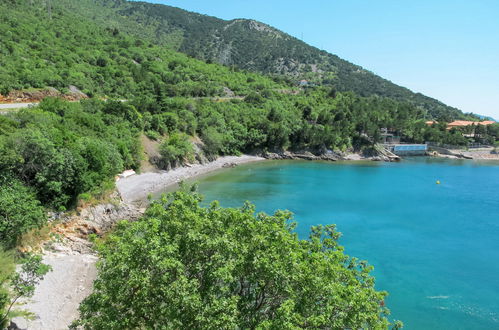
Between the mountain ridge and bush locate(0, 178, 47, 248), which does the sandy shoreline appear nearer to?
bush locate(0, 178, 47, 248)

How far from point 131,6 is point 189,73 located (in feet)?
344

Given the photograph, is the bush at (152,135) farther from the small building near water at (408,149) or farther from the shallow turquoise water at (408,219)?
the small building near water at (408,149)

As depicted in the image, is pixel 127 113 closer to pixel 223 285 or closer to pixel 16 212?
pixel 16 212

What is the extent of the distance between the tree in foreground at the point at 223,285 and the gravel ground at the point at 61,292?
23.3 feet

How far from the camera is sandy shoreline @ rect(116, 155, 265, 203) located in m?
42.0

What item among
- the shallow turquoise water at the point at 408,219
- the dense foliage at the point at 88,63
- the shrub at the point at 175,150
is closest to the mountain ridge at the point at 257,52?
the dense foliage at the point at 88,63

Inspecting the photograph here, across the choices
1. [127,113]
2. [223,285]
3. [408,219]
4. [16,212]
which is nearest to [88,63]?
[127,113]

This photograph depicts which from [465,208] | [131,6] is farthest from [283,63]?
[465,208]

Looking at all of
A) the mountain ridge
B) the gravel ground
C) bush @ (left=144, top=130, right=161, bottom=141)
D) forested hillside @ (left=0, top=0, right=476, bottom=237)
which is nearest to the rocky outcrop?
the gravel ground

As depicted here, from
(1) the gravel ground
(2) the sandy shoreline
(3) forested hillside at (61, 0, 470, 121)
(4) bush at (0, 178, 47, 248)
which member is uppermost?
(3) forested hillside at (61, 0, 470, 121)

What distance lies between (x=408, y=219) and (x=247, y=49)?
154510mm

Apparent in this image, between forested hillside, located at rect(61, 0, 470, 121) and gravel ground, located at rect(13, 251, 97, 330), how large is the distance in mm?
139176

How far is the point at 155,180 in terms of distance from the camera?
48625 mm

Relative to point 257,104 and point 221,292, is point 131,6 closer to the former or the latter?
point 257,104
